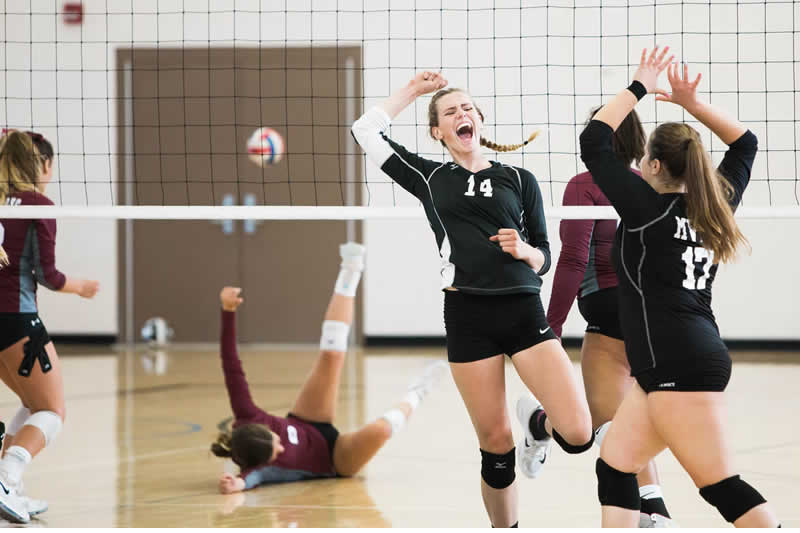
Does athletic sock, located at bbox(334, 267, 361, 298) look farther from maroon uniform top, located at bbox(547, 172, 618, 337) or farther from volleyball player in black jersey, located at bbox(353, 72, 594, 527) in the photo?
volleyball player in black jersey, located at bbox(353, 72, 594, 527)

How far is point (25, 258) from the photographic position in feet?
14.1

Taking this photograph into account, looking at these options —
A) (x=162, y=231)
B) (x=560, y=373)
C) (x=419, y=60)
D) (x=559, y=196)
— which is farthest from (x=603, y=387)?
(x=162, y=231)

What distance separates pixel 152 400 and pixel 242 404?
2.97 m

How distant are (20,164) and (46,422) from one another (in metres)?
1.13

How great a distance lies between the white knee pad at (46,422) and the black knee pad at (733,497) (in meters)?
2.84

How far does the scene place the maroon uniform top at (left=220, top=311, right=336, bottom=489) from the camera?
4684 mm

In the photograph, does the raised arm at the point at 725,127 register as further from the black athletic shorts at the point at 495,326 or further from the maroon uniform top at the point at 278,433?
the maroon uniform top at the point at 278,433

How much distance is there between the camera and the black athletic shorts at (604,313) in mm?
3803

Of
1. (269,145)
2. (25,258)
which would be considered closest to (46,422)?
(25,258)

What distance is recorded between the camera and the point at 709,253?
9.25ft

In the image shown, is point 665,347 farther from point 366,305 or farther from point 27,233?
point 366,305

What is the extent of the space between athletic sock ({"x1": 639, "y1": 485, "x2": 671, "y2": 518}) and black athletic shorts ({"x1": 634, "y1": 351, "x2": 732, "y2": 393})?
3.48 feet

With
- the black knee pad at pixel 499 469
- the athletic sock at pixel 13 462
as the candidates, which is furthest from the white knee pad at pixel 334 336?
the black knee pad at pixel 499 469

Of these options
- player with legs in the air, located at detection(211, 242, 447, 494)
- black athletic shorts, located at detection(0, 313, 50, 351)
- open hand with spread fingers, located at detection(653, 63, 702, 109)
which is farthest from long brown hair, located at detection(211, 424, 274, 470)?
open hand with spread fingers, located at detection(653, 63, 702, 109)
